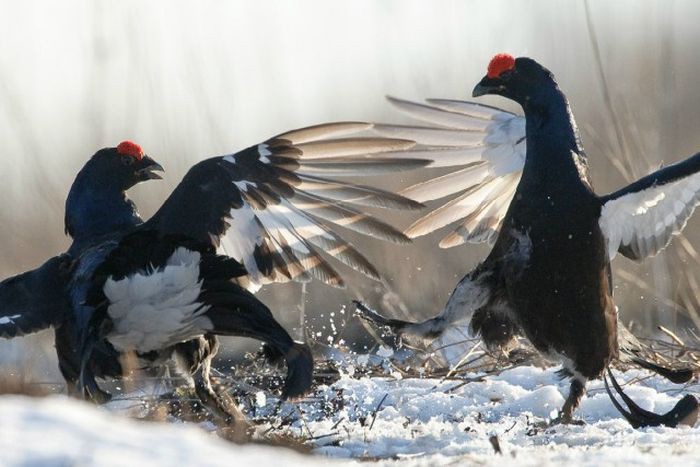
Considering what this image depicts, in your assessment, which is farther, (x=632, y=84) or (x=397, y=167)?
(x=632, y=84)

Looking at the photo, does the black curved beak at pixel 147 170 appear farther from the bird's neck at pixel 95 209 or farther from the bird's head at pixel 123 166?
the bird's neck at pixel 95 209

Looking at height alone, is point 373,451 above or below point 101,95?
below

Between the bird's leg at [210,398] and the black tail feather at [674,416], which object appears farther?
the bird's leg at [210,398]

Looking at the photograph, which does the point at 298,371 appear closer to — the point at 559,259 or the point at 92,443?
the point at 559,259

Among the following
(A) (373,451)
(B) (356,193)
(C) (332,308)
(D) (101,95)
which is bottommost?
(C) (332,308)

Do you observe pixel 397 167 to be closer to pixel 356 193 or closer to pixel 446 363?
pixel 356 193

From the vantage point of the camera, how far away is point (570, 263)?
17.1 ft

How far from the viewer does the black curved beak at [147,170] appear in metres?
5.77

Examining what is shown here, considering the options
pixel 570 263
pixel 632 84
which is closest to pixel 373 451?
pixel 570 263

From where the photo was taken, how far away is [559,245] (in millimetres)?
5207

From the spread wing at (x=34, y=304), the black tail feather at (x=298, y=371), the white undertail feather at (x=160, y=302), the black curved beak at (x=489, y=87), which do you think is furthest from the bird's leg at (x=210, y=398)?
the black curved beak at (x=489, y=87)

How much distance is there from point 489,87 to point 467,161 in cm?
78

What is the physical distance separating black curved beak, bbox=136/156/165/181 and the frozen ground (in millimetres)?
1037

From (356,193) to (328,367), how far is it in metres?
0.75
